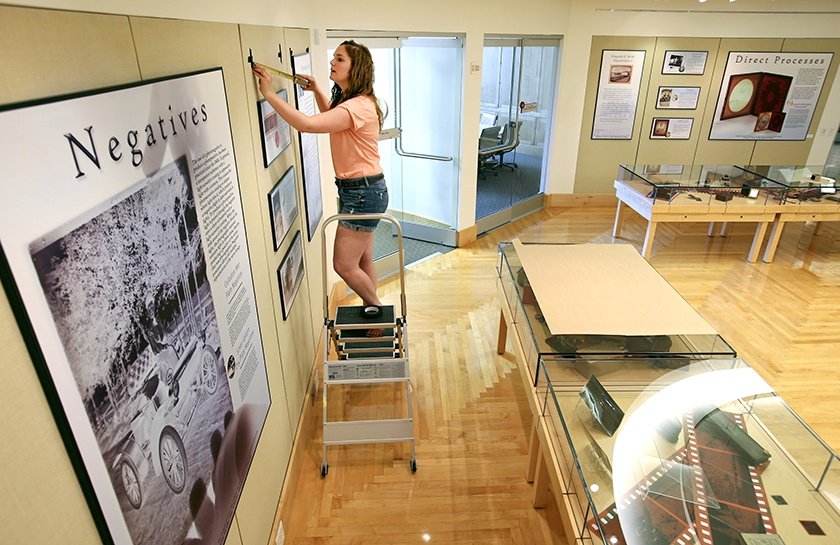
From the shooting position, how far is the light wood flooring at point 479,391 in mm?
2855

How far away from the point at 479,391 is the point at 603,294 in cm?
123

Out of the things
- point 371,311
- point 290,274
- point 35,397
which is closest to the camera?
point 35,397

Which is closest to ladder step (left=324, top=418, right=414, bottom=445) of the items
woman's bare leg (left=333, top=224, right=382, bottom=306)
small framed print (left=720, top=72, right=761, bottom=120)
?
woman's bare leg (left=333, top=224, right=382, bottom=306)

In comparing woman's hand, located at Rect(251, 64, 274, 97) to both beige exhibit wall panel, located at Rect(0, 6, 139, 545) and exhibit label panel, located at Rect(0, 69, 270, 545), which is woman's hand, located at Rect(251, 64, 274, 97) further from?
beige exhibit wall panel, located at Rect(0, 6, 139, 545)

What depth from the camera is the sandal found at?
12.2 ft

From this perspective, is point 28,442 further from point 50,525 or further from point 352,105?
point 352,105

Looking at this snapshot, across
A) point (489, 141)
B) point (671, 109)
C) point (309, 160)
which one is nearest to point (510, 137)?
point (489, 141)

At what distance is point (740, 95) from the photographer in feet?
26.4

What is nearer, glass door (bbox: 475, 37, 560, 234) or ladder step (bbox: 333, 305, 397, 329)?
ladder step (bbox: 333, 305, 397, 329)

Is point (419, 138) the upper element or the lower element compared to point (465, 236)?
upper

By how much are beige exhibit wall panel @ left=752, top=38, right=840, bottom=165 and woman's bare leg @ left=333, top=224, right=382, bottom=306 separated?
7674mm

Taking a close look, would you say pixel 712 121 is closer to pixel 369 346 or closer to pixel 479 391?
pixel 479 391

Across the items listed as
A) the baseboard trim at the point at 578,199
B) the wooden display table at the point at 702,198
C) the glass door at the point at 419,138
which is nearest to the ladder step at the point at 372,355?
the glass door at the point at 419,138

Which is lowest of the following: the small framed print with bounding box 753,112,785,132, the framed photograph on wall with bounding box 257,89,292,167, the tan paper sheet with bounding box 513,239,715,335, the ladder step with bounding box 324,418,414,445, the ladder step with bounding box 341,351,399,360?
the ladder step with bounding box 324,418,414,445
